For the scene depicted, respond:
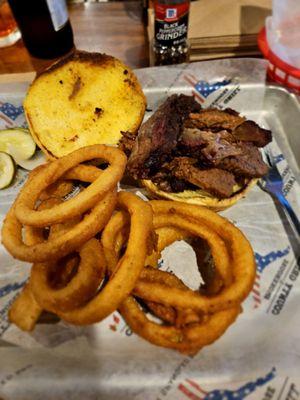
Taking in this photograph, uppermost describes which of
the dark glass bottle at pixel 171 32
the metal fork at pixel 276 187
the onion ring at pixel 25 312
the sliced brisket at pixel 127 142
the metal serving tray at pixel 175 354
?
the dark glass bottle at pixel 171 32

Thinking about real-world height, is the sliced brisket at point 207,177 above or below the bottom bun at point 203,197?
above

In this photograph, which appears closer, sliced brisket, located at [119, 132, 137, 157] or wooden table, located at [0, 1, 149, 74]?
sliced brisket, located at [119, 132, 137, 157]

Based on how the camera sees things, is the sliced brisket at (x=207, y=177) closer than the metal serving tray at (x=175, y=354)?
No

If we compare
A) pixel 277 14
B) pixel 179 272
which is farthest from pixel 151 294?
pixel 277 14

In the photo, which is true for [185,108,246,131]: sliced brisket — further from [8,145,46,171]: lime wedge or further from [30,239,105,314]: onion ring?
[8,145,46,171]: lime wedge

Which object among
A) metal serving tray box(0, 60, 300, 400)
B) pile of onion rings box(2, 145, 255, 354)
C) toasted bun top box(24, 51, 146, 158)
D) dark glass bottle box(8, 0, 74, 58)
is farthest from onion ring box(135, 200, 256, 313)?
dark glass bottle box(8, 0, 74, 58)

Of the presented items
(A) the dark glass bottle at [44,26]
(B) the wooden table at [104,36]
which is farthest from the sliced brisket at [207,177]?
(A) the dark glass bottle at [44,26]

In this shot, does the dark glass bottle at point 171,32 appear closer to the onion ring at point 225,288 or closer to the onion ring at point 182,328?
the onion ring at point 225,288
